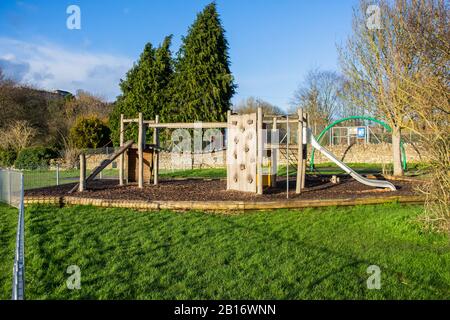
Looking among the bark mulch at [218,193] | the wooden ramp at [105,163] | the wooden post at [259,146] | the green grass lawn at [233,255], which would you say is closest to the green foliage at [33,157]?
the wooden ramp at [105,163]

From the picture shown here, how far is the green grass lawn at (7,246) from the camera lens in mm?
4539

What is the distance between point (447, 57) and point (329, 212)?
11.7 ft

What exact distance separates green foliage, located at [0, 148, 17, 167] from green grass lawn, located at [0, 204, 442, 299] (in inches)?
1003

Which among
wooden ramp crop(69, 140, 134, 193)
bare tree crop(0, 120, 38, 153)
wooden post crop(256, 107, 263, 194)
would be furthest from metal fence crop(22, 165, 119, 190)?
wooden post crop(256, 107, 263, 194)

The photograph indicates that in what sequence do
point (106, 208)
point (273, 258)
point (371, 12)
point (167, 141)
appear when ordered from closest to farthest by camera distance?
1. point (273, 258)
2. point (106, 208)
3. point (371, 12)
4. point (167, 141)

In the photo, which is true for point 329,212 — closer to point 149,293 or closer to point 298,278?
point 298,278

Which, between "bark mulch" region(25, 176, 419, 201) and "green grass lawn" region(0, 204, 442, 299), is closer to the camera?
"green grass lawn" region(0, 204, 442, 299)

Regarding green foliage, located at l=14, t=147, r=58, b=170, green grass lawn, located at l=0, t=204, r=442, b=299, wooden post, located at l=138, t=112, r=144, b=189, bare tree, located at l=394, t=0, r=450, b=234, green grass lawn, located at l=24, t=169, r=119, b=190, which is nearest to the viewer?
green grass lawn, located at l=0, t=204, r=442, b=299

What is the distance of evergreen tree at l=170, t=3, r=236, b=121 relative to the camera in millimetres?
31812

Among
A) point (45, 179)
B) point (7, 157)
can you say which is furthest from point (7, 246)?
point (7, 157)

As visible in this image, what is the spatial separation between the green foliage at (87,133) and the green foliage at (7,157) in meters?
6.44

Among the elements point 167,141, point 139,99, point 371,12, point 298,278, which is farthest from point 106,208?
point 139,99

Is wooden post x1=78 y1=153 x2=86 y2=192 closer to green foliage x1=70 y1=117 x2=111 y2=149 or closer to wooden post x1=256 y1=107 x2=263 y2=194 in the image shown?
wooden post x1=256 y1=107 x2=263 y2=194

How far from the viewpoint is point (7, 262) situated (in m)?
5.41
